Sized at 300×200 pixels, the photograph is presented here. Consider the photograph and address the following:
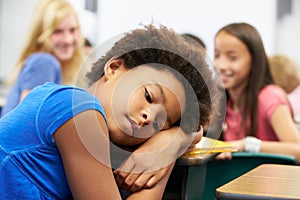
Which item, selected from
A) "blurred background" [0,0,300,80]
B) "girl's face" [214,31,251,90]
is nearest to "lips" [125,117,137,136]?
"girl's face" [214,31,251,90]

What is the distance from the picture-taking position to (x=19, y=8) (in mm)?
5543

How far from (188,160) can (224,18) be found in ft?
11.8

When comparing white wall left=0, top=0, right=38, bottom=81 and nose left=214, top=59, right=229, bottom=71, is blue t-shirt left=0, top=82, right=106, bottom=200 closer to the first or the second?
nose left=214, top=59, right=229, bottom=71

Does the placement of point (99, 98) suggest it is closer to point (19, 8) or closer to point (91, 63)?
point (91, 63)

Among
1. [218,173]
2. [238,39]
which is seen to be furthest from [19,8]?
[218,173]

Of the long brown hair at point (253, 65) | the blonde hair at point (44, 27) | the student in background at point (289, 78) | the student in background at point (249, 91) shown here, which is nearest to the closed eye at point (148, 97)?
the student in background at point (249, 91)

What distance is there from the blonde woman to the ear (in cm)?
141

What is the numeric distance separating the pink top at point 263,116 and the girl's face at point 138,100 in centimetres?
137

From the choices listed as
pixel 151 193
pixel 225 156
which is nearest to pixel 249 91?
pixel 225 156

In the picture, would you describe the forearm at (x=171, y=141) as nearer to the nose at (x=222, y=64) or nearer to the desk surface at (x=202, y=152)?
the desk surface at (x=202, y=152)

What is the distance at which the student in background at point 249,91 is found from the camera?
101 inches

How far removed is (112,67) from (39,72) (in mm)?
1463

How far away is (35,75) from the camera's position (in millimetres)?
2689

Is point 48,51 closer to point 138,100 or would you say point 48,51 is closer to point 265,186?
point 138,100
